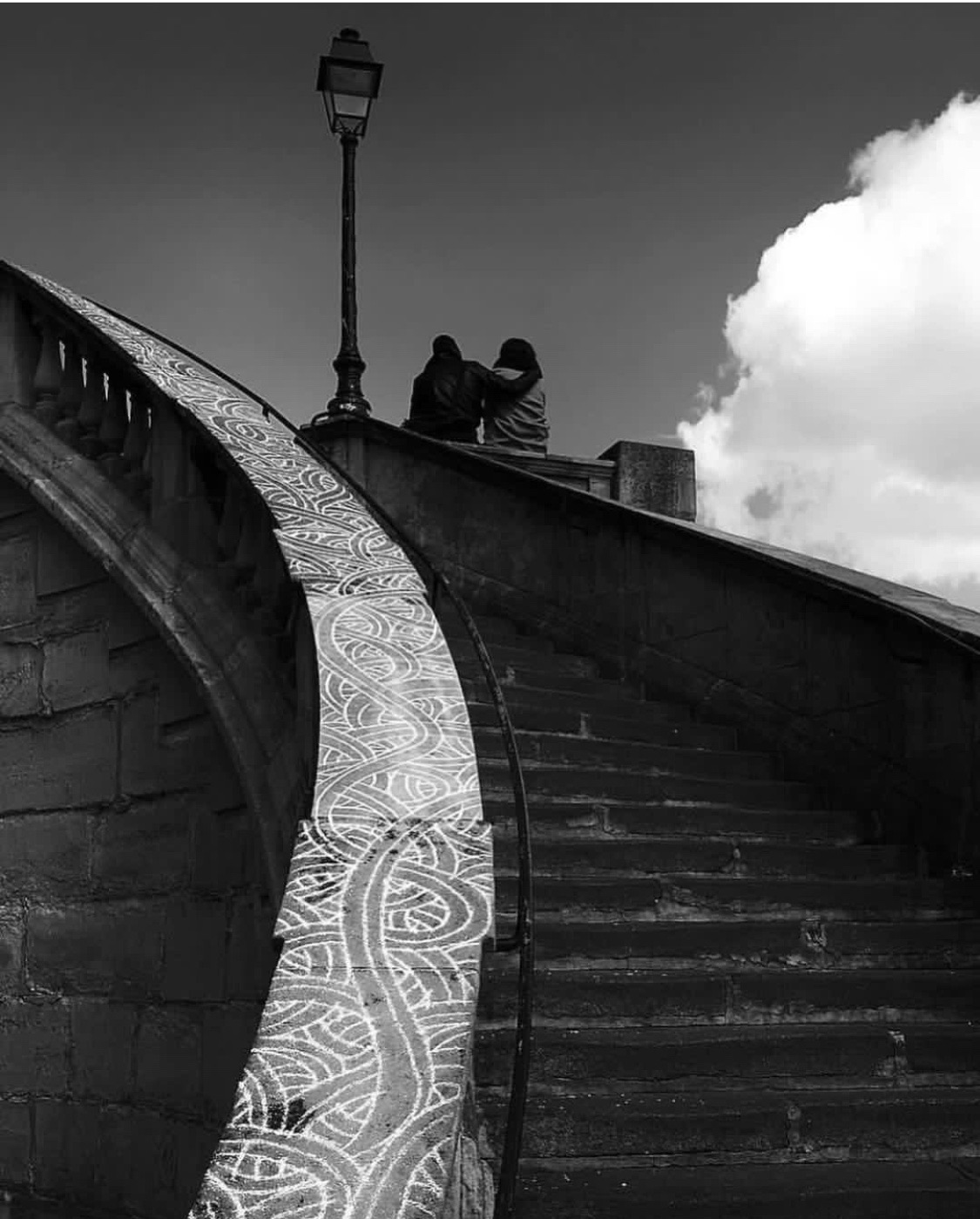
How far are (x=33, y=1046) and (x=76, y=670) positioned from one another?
1.69 meters

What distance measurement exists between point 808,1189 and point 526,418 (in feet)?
27.3

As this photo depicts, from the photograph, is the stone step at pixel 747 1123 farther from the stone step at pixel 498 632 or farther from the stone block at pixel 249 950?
the stone step at pixel 498 632

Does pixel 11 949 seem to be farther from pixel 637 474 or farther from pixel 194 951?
pixel 637 474

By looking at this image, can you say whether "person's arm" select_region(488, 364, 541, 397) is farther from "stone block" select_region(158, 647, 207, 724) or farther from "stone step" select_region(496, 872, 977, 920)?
"stone step" select_region(496, 872, 977, 920)

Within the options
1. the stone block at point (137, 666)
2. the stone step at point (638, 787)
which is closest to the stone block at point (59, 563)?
the stone block at point (137, 666)

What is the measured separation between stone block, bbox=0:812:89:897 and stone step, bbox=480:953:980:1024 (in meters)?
2.66

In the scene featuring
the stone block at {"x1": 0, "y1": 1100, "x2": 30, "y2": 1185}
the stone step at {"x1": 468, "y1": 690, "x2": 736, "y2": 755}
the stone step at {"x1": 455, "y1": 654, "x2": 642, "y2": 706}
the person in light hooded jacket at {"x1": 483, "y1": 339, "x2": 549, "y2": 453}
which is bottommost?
the stone block at {"x1": 0, "y1": 1100, "x2": 30, "y2": 1185}

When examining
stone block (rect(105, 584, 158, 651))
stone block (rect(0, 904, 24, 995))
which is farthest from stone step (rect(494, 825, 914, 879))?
stone block (rect(0, 904, 24, 995))

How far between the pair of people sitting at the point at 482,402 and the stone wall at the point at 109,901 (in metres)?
4.96

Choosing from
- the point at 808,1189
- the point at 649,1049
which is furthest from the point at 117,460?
the point at 808,1189

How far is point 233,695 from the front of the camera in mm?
4812

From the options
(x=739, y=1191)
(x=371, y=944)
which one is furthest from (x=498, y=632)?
(x=371, y=944)

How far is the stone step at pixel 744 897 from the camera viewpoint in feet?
14.9

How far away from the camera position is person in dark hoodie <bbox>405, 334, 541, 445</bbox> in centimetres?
1102
